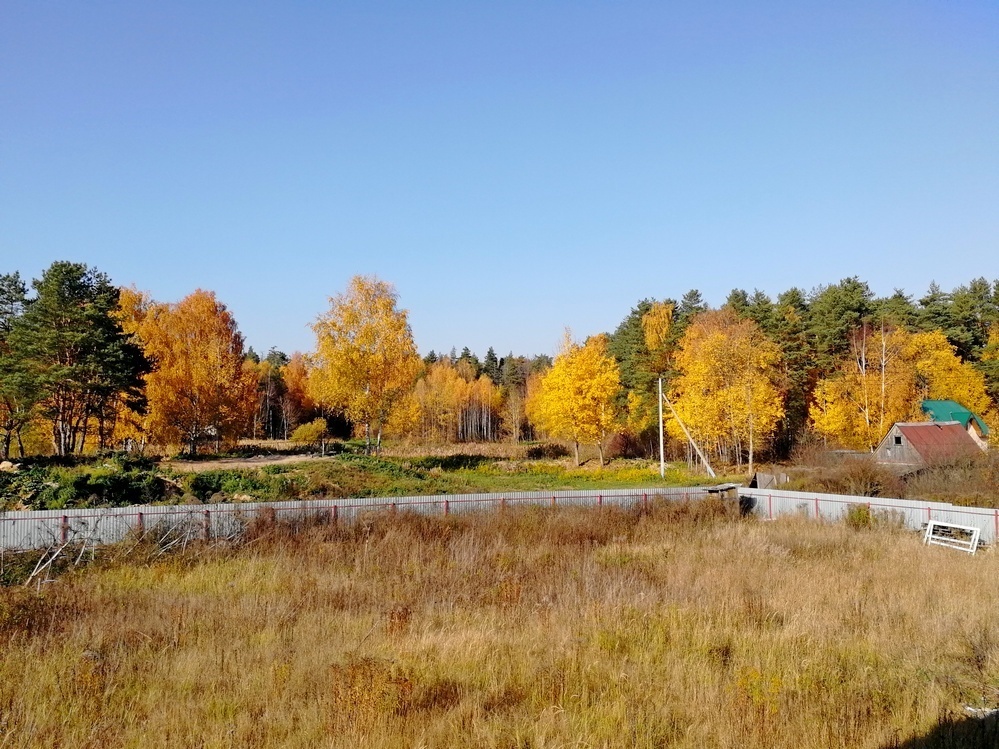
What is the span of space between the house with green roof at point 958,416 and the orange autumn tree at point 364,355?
3263 cm

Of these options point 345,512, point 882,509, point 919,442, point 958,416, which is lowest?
point 882,509

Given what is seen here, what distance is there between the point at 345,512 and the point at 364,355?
71.5ft

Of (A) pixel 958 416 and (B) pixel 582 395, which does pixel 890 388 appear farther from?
(B) pixel 582 395

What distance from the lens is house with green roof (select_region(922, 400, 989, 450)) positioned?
1594 inches

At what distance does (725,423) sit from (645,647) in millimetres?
35116

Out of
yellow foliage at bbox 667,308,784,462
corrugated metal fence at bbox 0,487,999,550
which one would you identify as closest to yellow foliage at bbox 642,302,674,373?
yellow foliage at bbox 667,308,784,462

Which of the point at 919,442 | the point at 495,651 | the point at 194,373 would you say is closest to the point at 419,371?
the point at 194,373

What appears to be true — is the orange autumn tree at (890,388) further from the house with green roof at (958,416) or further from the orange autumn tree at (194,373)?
the orange autumn tree at (194,373)

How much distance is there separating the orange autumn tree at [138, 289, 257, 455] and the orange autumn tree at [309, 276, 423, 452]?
520cm

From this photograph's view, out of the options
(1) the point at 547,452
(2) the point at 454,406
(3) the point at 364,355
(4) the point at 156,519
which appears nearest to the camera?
(4) the point at 156,519

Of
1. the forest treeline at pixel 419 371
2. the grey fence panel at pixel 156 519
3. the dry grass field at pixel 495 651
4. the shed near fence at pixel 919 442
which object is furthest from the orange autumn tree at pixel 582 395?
the dry grass field at pixel 495 651

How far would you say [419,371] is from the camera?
148 ft

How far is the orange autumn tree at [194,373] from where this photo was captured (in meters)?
38.7

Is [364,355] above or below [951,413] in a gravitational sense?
above
